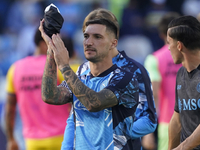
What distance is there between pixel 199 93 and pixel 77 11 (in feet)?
27.4

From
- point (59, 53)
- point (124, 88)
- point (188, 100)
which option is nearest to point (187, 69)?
point (188, 100)

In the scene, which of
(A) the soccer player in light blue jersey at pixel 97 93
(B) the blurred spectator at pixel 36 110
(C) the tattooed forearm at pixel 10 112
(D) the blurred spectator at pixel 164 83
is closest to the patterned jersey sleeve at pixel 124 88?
(A) the soccer player in light blue jersey at pixel 97 93

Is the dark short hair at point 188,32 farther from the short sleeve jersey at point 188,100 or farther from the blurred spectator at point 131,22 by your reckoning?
the blurred spectator at point 131,22

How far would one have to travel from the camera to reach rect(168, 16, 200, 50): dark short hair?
288 centimetres

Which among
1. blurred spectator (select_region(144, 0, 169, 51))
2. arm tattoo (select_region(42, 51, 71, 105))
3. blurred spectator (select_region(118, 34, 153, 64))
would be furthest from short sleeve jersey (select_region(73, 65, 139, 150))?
blurred spectator (select_region(144, 0, 169, 51))

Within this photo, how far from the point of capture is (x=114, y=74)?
9.65ft

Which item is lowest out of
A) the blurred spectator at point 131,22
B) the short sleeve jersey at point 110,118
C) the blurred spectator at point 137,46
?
the short sleeve jersey at point 110,118

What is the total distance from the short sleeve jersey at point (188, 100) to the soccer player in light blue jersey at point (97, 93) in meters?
0.38

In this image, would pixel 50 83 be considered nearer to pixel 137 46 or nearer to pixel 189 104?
pixel 189 104

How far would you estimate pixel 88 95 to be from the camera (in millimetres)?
2689

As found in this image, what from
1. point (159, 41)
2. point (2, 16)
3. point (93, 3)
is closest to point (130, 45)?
point (159, 41)

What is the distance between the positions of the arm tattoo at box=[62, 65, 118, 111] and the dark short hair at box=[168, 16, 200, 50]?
0.73 metres

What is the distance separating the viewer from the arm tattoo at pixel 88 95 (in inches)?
106

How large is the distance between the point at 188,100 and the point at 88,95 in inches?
31.6
